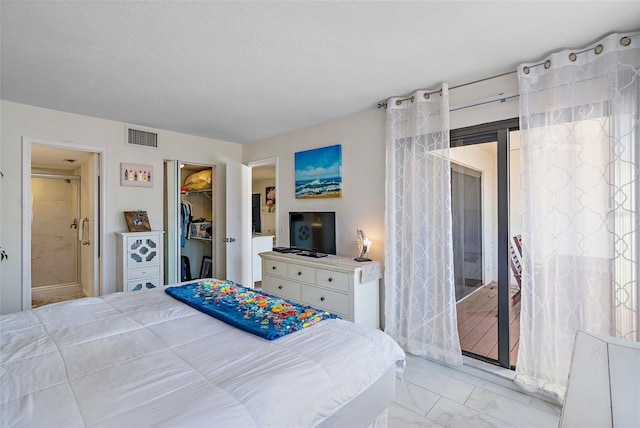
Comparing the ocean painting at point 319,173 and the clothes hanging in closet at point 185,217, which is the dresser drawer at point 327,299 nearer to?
the ocean painting at point 319,173

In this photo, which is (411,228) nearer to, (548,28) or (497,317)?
(497,317)

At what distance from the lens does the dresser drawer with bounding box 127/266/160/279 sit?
11.8 ft

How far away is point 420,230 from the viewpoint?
9.04 ft

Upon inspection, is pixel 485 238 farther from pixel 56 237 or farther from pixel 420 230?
pixel 56 237

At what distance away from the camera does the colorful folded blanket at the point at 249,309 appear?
1.59 metres

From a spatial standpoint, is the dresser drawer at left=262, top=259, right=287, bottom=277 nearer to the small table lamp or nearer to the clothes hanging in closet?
the small table lamp

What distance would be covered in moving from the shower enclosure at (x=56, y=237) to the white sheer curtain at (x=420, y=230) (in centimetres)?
461

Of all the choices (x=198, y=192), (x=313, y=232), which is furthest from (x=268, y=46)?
(x=198, y=192)

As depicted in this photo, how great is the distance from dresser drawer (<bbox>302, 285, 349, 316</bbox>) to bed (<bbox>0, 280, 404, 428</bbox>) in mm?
1160

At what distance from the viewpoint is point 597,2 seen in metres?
1.62

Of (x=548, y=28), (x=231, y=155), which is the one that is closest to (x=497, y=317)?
(x=548, y=28)

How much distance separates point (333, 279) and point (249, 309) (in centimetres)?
126

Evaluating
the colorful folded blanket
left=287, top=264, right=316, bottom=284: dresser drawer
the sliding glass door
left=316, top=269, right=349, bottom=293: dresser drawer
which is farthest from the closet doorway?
the sliding glass door

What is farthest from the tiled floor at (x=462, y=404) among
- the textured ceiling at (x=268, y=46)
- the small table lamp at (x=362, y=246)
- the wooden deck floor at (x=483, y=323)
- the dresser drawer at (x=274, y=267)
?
the textured ceiling at (x=268, y=46)
